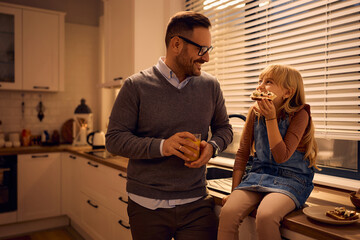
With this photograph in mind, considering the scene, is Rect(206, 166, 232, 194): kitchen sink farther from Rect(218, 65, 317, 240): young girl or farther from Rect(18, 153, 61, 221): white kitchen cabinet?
Rect(18, 153, 61, 221): white kitchen cabinet

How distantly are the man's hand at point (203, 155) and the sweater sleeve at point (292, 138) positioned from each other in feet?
0.84

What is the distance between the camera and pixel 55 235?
11.0 feet

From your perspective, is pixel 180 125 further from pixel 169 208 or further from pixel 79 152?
pixel 79 152

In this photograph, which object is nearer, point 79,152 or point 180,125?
point 180,125

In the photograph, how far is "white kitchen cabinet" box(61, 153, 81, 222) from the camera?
328 cm

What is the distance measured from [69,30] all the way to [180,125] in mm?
3225

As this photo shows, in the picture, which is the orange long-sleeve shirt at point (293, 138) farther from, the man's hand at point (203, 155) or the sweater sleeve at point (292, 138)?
the man's hand at point (203, 155)

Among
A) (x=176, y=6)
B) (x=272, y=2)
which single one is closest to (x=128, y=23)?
(x=176, y=6)

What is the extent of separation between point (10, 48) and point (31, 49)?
21 centimetres

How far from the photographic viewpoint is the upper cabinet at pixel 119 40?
281 centimetres

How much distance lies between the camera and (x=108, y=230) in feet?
8.51

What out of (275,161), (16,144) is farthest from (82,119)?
(275,161)

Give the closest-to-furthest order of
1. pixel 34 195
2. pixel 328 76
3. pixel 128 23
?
pixel 328 76 < pixel 128 23 < pixel 34 195

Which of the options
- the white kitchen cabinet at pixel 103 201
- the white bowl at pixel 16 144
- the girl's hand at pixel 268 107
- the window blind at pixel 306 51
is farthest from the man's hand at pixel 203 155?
the white bowl at pixel 16 144
